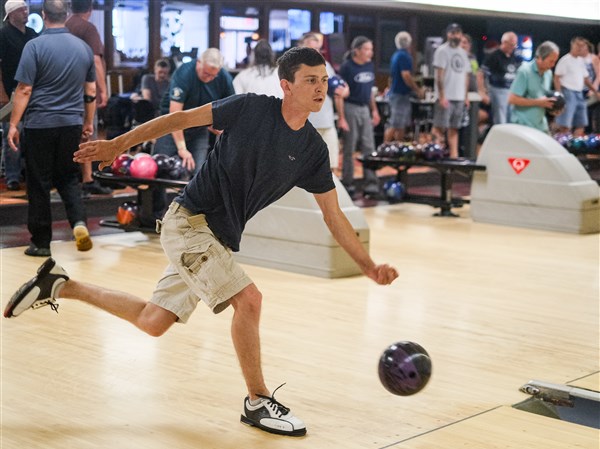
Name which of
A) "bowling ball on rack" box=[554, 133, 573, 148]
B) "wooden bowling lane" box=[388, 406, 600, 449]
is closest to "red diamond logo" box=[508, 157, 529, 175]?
"bowling ball on rack" box=[554, 133, 573, 148]

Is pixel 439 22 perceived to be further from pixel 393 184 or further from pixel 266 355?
pixel 266 355

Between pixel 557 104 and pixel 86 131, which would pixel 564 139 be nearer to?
pixel 557 104

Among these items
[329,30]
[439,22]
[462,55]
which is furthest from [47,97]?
[439,22]

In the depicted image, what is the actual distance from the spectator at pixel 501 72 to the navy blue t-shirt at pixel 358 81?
2.16 m

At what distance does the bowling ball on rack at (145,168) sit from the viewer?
701 centimetres

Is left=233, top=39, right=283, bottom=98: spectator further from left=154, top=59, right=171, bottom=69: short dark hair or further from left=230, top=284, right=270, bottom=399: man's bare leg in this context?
left=230, top=284, right=270, bottom=399: man's bare leg

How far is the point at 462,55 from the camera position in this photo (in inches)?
430

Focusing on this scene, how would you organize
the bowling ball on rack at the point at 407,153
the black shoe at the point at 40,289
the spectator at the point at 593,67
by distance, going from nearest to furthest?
the black shoe at the point at 40,289 < the bowling ball on rack at the point at 407,153 < the spectator at the point at 593,67

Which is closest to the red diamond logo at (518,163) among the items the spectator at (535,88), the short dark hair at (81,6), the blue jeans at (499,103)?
the spectator at (535,88)

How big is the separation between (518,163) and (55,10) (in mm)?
3897

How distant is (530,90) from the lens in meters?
8.45

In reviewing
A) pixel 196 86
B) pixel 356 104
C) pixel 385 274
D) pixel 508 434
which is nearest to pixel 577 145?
pixel 356 104

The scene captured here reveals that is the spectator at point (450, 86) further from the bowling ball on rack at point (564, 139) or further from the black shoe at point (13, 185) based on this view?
the black shoe at point (13, 185)

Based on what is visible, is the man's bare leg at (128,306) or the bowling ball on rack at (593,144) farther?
the bowling ball on rack at (593,144)
